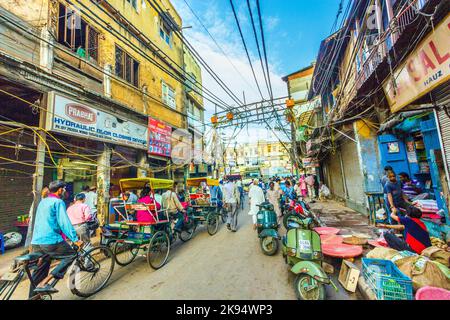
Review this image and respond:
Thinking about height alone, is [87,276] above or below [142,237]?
below

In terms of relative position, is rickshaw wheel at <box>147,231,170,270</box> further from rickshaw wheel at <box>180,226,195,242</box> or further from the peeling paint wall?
the peeling paint wall

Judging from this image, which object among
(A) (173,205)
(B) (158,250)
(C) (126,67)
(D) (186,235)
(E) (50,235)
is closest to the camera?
(E) (50,235)

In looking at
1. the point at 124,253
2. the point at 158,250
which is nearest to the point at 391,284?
the point at 158,250

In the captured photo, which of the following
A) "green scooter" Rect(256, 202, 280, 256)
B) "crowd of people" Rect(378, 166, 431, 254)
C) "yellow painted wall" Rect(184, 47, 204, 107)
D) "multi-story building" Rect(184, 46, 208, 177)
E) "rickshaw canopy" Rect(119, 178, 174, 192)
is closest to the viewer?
"crowd of people" Rect(378, 166, 431, 254)

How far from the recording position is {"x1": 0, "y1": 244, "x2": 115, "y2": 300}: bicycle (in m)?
2.80

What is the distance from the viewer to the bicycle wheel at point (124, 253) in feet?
15.9

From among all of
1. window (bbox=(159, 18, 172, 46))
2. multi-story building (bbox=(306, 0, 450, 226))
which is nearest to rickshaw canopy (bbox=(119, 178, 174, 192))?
multi-story building (bbox=(306, 0, 450, 226))

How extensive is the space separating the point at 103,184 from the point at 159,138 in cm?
444

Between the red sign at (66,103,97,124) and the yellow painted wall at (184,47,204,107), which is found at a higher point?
the yellow painted wall at (184,47,204,107)

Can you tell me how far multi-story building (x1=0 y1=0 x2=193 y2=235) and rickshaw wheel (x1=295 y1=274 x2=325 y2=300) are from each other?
580 centimetres

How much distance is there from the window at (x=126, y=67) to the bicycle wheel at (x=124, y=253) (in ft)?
27.4

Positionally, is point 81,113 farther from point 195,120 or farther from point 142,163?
point 195,120

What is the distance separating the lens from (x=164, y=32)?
1399 cm
